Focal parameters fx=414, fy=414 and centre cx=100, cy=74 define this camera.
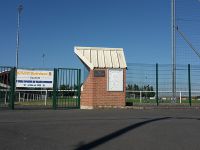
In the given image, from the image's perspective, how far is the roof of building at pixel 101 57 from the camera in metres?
20.8

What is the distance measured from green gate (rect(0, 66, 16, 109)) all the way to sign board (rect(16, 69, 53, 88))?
1.66ft

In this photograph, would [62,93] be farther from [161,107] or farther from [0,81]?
[161,107]

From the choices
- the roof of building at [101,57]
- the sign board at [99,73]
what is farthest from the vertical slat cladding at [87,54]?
the sign board at [99,73]

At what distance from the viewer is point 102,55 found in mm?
21438

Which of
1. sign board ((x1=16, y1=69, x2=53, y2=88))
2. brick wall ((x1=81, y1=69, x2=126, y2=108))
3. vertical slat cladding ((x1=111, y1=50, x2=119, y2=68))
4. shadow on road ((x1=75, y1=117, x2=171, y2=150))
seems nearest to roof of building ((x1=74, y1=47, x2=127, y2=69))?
vertical slat cladding ((x1=111, y1=50, x2=119, y2=68))

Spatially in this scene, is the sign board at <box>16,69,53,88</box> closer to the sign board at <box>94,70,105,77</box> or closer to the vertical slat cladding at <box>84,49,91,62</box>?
the vertical slat cladding at <box>84,49,91,62</box>

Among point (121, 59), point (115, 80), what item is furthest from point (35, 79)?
point (121, 59)

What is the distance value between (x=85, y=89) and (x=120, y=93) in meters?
1.77

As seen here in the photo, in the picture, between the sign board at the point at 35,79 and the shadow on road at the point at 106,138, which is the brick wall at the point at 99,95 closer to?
the sign board at the point at 35,79

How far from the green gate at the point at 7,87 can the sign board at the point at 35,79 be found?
1.66ft

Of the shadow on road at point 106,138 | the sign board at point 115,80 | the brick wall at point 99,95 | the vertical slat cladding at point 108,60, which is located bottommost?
the shadow on road at point 106,138

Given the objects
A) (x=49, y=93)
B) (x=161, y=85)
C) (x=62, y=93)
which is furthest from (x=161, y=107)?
(x=49, y=93)

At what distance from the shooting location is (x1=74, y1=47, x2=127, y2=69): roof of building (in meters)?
20.8

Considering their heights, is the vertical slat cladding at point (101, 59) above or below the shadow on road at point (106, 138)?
above
